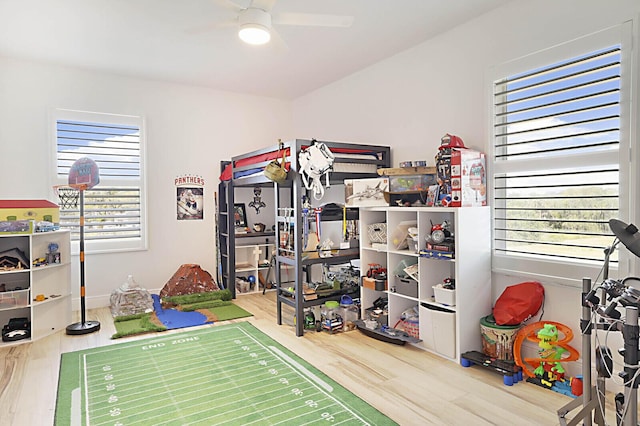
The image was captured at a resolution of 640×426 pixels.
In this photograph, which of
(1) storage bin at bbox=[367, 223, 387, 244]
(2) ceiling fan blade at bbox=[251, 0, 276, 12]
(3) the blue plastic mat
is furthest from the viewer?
(3) the blue plastic mat

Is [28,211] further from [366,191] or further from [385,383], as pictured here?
[385,383]

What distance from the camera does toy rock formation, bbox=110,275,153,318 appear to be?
461 cm

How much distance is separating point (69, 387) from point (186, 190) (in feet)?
10.2

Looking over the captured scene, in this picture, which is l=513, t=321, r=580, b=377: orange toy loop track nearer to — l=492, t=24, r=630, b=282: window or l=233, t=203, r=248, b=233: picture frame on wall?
l=492, t=24, r=630, b=282: window

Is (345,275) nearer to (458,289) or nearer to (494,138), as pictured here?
(458,289)

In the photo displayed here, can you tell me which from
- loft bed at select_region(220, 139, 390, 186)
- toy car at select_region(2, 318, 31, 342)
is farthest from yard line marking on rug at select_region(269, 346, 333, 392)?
toy car at select_region(2, 318, 31, 342)

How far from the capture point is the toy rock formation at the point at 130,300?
4.61 metres

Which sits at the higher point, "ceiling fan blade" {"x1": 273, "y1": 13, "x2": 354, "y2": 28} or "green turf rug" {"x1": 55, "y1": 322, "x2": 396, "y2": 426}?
"ceiling fan blade" {"x1": 273, "y1": 13, "x2": 354, "y2": 28}

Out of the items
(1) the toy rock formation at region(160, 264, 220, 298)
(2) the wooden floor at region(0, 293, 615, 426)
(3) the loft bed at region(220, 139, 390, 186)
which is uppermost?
(3) the loft bed at region(220, 139, 390, 186)

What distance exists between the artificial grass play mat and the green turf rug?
462 mm

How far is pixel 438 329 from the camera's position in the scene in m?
3.26

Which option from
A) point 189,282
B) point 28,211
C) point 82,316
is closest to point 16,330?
point 82,316

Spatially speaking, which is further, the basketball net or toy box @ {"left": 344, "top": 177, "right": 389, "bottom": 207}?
the basketball net

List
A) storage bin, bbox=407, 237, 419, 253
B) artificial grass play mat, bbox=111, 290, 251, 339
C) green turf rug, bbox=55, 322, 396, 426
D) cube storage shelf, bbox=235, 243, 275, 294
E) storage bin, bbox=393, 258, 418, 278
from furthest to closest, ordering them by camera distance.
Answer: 1. cube storage shelf, bbox=235, 243, 275, 294
2. artificial grass play mat, bbox=111, 290, 251, 339
3. storage bin, bbox=393, 258, 418, 278
4. storage bin, bbox=407, 237, 419, 253
5. green turf rug, bbox=55, 322, 396, 426
